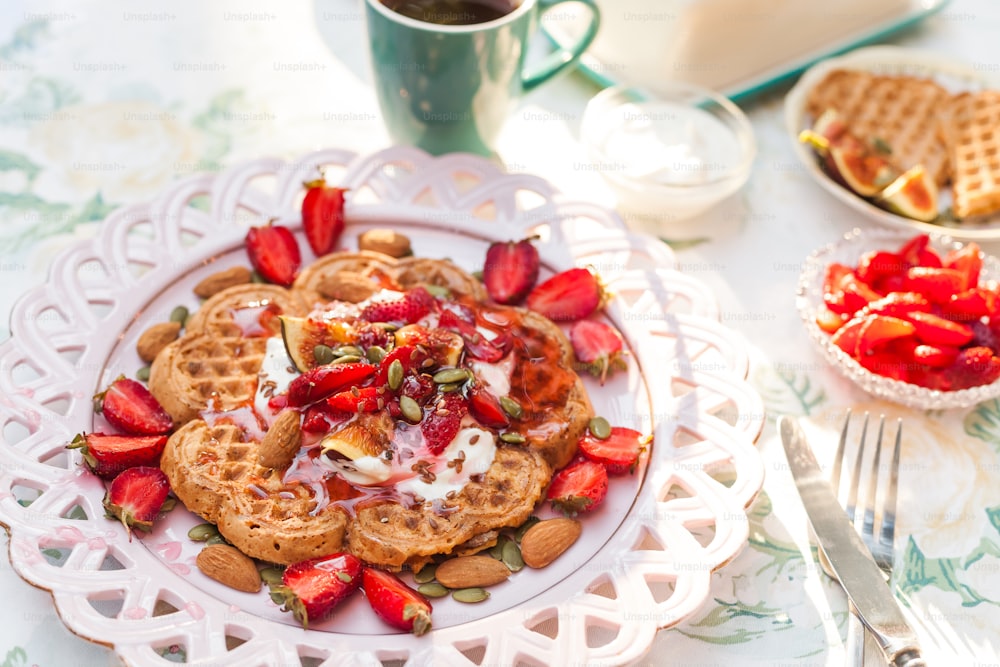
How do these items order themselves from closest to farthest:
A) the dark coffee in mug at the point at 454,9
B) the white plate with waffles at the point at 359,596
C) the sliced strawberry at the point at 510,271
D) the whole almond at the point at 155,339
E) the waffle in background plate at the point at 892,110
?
1. the white plate with waffles at the point at 359,596
2. the whole almond at the point at 155,339
3. the sliced strawberry at the point at 510,271
4. the dark coffee in mug at the point at 454,9
5. the waffle in background plate at the point at 892,110

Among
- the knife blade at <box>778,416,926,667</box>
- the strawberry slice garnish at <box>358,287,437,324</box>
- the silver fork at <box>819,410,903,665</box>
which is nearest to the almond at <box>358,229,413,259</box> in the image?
the strawberry slice garnish at <box>358,287,437,324</box>

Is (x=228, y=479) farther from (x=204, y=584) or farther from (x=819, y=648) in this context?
(x=819, y=648)

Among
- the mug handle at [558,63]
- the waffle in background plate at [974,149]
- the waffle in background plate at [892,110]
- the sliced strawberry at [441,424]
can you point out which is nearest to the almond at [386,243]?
the sliced strawberry at [441,424]

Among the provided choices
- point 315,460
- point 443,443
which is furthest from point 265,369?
point 443,443

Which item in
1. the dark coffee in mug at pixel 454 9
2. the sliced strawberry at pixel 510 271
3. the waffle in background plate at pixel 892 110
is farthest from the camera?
the waffle in background plate at pixel 892 110

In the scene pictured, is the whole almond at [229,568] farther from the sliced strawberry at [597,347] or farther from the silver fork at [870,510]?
the silver fork at [870,510]
